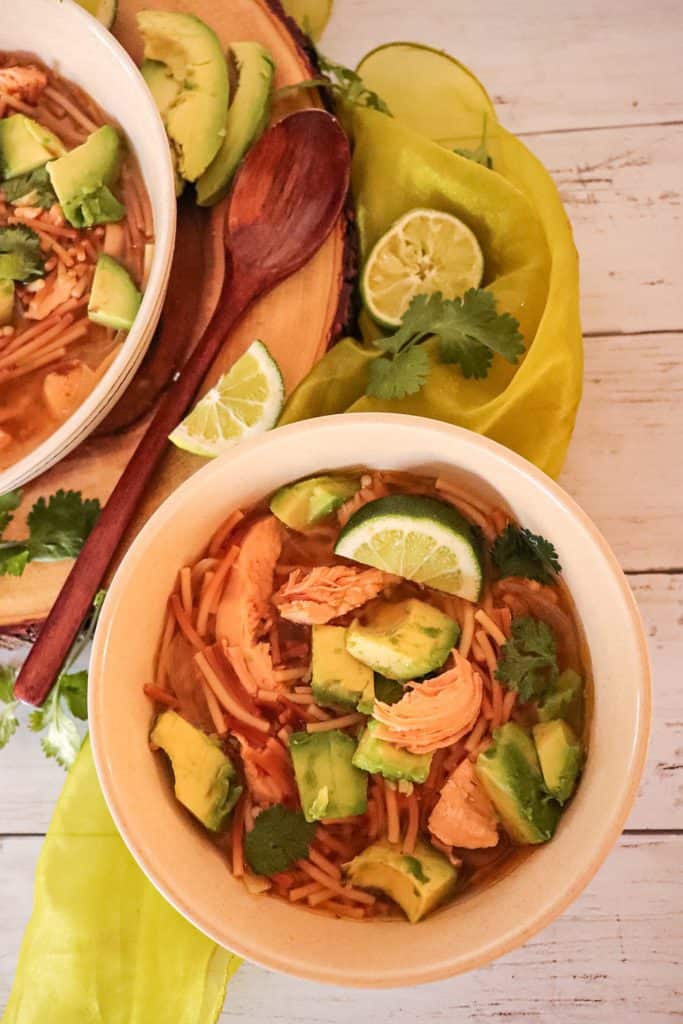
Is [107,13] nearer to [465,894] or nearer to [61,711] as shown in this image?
[61,711]

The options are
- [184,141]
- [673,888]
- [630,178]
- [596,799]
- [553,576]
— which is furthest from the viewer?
[630,178]

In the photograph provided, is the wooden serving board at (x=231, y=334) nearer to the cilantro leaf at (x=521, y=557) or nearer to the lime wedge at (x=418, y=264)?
the lime wedge at (x=418, y=264)

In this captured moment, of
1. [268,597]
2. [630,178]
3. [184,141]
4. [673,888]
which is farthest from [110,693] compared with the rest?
[630,178]

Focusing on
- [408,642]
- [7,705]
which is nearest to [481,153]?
[408,642]

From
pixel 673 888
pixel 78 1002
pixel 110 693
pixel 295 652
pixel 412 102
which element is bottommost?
pixel 673 888

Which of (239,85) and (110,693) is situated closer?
(110,693)

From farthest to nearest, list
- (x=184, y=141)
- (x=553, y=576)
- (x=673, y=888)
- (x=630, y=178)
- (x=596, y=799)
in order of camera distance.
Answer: (x=630, y=178)
(x=673, y=888)
(x=184, y=141)
(x=553, y=576)
(x=596, y=799)

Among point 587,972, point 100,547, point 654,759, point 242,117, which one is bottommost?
point 587,972

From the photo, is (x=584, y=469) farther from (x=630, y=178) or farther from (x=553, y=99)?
(x=553, y=99)
